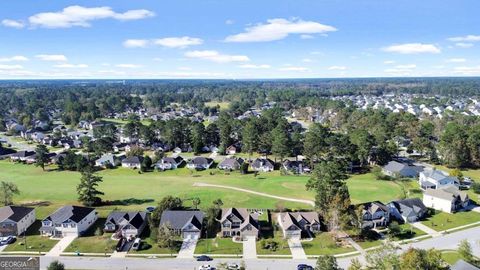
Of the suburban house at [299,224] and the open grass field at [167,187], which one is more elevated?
the suburban house at [299,224]

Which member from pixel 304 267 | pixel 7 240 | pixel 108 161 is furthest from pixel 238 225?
pixel 108 161

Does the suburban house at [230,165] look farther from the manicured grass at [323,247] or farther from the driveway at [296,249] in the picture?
the manicured grass at [323,247]

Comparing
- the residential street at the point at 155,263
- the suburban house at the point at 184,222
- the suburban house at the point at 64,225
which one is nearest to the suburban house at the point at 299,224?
the residential street at the point at 155,263

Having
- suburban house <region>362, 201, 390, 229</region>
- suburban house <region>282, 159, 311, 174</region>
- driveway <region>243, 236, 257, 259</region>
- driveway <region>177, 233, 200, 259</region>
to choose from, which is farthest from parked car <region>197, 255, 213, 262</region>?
suburban house <region>282, 159, 311, 174</region>

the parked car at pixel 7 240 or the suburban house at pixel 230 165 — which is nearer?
the parked car at pixel 7 240

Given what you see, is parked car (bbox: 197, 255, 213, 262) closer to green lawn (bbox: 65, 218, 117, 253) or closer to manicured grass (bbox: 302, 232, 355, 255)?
green lawn (bbox: 65, 218, 117, 253)

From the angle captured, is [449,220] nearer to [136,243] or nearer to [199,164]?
[136,243]

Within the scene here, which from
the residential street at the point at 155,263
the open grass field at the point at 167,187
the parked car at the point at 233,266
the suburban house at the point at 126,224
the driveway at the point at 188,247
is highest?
the suburban house at the point at 126,224
